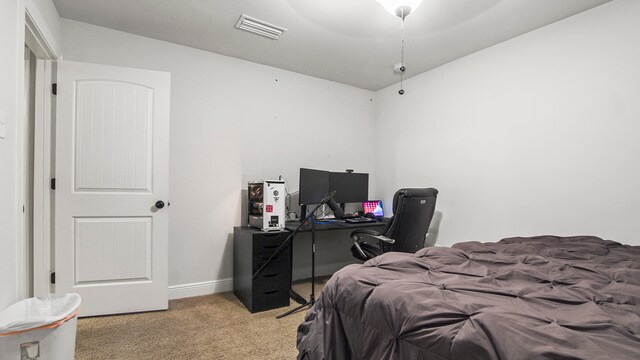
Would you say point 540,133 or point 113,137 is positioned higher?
point 540,133

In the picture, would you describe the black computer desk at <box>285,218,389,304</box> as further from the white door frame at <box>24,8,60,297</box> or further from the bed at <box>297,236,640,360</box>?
the white door frame at <box>24,8,60,297</box>

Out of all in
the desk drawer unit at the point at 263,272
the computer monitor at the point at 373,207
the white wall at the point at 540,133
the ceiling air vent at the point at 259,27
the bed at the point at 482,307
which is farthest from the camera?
the computer monitor at the point at 373,207

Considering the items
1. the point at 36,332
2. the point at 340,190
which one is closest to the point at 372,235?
the point at 340,190

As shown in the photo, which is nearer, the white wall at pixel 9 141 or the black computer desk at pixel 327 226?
the white wall at pixel 9 141

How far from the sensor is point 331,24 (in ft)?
8.57

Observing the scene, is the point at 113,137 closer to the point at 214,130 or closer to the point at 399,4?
the point at 214,130

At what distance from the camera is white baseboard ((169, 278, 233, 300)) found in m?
2.98

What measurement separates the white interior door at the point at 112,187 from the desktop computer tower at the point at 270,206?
2.68ft

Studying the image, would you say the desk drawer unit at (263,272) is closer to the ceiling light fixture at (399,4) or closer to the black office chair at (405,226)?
the black office chair at (405,226)

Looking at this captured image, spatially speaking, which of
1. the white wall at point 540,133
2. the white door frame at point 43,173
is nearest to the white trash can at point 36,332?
the white door frame at point 43,173

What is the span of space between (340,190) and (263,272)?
1.43 meters

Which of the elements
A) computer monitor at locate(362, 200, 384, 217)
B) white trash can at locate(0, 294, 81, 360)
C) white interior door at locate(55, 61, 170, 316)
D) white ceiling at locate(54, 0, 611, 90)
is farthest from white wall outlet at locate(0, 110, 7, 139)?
computer monitor at locate(362, 200, 384, 217)

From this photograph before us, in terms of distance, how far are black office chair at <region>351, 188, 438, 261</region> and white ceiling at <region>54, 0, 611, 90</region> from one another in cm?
142

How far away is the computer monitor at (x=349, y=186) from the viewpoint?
3.72 metres
